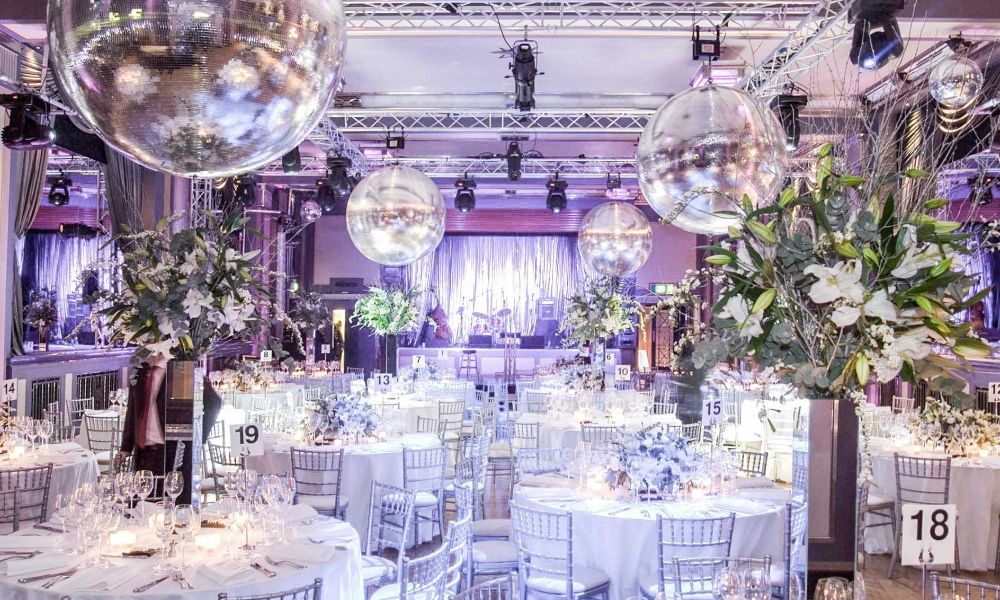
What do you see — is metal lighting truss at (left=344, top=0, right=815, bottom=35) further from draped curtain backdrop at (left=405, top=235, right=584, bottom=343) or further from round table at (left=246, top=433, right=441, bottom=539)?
draped curtain backdrop at (left=405, top=235, right=584, bottom=343)

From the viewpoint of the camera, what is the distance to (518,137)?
45.1 feet

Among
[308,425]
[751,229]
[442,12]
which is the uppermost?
[442,12]

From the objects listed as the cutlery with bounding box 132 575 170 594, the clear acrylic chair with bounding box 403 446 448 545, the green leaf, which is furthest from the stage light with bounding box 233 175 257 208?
the green leaf

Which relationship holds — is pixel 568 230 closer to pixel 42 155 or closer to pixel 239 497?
pixel 42 155

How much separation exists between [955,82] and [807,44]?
2.08 metres

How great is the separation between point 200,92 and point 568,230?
1868cm

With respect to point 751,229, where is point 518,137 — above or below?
above

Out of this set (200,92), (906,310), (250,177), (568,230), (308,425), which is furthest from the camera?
(568,230)

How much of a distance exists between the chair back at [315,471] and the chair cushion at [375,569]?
4.84ft

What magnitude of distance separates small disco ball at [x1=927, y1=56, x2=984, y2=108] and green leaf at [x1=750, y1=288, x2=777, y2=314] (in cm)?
413

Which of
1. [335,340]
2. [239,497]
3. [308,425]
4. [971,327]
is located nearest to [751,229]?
[971,327]

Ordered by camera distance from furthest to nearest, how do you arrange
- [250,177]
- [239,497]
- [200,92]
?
[250,177], [239,497], [200,92]

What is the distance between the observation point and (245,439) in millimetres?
4754

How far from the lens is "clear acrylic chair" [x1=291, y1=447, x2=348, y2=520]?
6.26 meters
